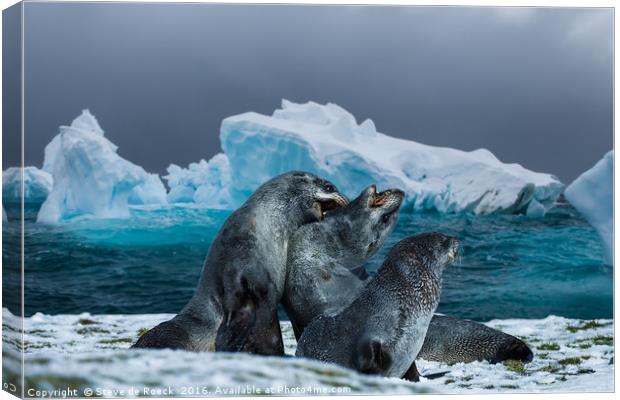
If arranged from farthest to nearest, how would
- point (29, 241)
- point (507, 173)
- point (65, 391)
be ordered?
1. point (507, 173)
2. point (29, 241)
3. point (65, 391)

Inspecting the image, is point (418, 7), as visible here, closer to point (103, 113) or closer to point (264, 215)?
point (264, 215)

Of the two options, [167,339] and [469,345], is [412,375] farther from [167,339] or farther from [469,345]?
[167,339]

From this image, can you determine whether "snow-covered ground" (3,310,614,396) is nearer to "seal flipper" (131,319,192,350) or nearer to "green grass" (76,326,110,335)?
"green grass" (76,326,110,335)

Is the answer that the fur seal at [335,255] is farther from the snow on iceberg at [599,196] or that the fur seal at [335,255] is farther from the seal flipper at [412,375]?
the snow on iceberg at [599,196]

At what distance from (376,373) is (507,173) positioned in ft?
24.5

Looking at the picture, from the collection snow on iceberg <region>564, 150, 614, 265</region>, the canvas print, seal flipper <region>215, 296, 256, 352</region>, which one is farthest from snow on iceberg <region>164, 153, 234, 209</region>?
seal flipper <region>215, 296, 256, 352</region>

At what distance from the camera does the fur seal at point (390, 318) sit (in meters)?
7.30

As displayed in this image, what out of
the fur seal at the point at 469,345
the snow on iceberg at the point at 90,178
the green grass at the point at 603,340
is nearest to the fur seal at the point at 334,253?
A: the fur seal at the point at 469,345

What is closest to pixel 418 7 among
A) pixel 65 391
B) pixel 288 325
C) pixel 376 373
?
pixel 376 373

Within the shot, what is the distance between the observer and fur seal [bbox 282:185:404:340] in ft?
27.3

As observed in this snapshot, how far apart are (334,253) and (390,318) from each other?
1443 mm

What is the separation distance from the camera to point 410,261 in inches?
300

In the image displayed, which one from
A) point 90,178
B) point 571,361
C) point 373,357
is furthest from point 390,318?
point 90,178

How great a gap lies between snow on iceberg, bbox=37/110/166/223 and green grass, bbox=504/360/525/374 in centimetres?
623
